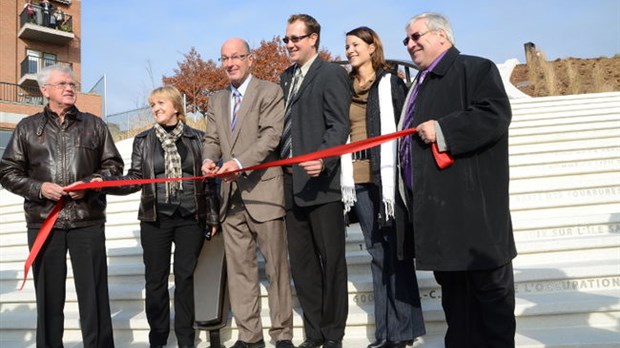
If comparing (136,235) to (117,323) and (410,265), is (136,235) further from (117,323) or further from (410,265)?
(410,265)

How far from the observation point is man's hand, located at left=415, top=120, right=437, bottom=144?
2.39 meters

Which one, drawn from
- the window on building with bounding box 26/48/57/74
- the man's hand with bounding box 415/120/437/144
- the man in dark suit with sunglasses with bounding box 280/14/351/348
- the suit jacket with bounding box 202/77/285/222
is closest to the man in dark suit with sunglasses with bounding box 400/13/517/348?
the man's hand with bounding box 415/120/437/144

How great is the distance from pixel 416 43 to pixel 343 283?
61.8 inches

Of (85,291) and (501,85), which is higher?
(501,85)

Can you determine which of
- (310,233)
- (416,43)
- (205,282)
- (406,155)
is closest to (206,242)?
(205,282)

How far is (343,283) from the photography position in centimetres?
329

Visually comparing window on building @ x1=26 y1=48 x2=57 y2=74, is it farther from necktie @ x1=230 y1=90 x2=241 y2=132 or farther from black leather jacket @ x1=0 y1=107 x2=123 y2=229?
necktie @ x1=230 y1=90 x2=241 y2=132

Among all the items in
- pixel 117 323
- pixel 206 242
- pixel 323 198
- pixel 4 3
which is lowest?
pixel 117 323

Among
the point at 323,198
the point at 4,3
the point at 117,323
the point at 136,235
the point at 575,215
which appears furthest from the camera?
the point at 4,3

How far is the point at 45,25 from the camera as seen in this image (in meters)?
27.4

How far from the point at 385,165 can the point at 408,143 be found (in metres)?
0.46

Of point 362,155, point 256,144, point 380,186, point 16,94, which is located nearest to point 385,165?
point 380,186

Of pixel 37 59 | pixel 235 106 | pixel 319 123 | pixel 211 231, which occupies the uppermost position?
pixel 37 59

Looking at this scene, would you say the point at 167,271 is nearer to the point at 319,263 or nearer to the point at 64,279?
the point at 64,279
